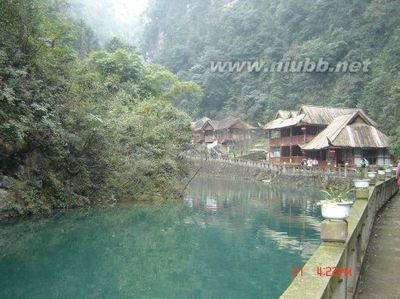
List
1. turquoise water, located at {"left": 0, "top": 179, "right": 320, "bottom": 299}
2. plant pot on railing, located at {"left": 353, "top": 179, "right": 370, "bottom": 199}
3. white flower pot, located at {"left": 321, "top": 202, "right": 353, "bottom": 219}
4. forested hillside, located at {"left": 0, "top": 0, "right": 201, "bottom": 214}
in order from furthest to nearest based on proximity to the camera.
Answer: forested hillside, located at {"left": 0, "top": 0, "right": 201, "bottom": 214}, turquoise water, located at {"left": 0, "top": 179, "right": 320, "bottom": 299}, plant pot on railing, located at {"left": 353, "top": 179, "right": 370, "bottom": 199}, white flower pot, located at {"left": 321, "top": 202, "right": 353, "bottom": 219}

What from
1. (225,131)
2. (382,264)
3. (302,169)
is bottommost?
(382,264)

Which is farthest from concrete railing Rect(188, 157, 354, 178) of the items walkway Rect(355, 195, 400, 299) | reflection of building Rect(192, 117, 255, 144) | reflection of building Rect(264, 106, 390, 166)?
walkway Rect(355, 195, 400, 299)

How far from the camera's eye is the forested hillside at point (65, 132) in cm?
1656

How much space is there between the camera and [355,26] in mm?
57125

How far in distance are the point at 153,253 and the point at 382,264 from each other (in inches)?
306

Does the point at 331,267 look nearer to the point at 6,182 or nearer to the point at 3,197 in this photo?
the point at 3,197

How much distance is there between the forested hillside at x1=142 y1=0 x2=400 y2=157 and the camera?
46.8 metres

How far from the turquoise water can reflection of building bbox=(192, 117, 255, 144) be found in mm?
41177

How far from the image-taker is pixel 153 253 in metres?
13.1

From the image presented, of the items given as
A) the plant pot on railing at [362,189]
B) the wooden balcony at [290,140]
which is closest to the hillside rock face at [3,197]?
the plant pot on railing at [362,189]

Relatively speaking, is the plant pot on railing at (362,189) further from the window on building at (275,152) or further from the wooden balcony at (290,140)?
the window on building at (275,152)

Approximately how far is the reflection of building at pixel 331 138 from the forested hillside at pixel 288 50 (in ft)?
7.41

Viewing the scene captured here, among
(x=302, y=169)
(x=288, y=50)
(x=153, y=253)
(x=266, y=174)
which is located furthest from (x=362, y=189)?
(x=288, y=50)

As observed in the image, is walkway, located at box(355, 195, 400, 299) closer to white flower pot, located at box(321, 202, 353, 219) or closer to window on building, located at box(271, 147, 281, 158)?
white flower pot, located at box(321, 202, 353, 219)
